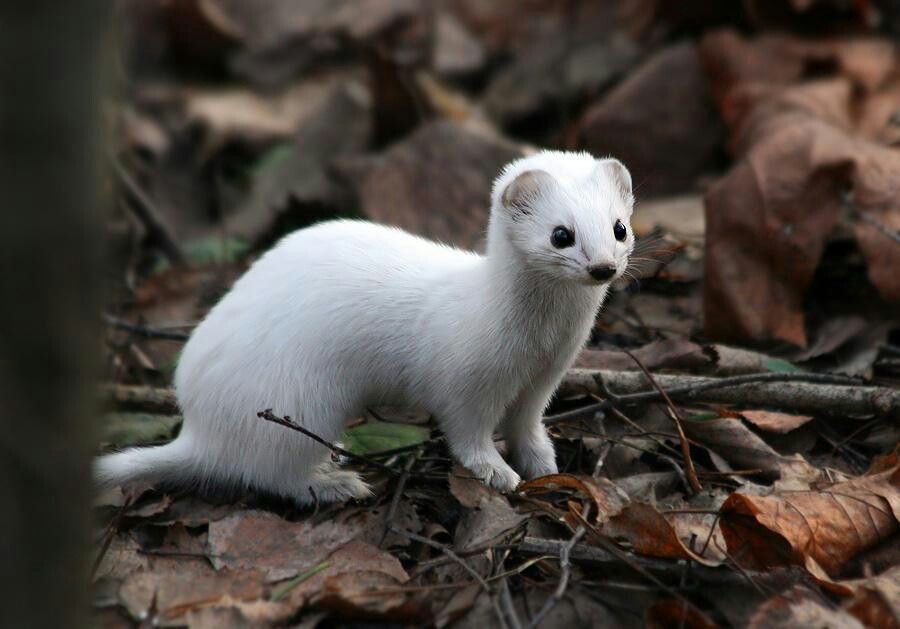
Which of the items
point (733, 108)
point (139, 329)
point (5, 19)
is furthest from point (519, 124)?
point (5, 19)

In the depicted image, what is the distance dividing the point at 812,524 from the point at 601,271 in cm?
111

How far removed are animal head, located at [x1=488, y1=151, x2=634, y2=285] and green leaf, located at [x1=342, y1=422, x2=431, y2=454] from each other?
0.89 m

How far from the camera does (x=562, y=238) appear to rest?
3566mm

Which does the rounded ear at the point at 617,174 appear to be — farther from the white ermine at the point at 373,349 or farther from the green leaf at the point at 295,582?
the green leaf at the point at 295,582

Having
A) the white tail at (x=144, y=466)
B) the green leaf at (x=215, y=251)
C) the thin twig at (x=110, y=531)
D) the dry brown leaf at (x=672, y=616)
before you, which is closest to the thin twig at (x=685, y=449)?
the dry brown leaf at (x=672, y=616)

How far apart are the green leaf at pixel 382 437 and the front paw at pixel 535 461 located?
39 centimetres

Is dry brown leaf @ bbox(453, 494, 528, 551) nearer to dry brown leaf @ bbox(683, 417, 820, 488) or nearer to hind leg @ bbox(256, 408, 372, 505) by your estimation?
hind leg @ bbox(256, 408, 372, 505)

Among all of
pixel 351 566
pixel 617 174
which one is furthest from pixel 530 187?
pixel 351 566

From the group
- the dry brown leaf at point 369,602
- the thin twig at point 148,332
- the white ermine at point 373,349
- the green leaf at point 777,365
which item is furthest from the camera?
the thin twig at point 148,332

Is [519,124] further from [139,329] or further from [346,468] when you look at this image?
[346,468]

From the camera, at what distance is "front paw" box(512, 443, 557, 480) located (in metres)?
4.12

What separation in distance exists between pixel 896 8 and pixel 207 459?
697 centimetres

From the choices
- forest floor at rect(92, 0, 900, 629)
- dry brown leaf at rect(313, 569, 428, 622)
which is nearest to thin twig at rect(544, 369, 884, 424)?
forest floor at rect(92, 0, 900, 629)

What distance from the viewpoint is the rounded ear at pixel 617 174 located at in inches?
146
